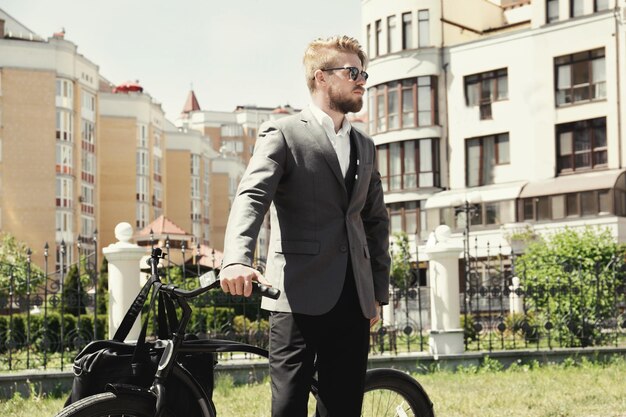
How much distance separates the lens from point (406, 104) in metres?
47.2

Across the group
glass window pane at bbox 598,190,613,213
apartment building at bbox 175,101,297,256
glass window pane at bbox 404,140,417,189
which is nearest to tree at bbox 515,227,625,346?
glass window pane at bbox 598,190,613,213

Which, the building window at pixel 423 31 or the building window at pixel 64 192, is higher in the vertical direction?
the building window at pixel 423 31

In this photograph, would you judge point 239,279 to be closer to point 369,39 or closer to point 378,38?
point 378,38

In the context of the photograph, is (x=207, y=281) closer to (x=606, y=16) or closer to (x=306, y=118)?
(x=306, y=118)

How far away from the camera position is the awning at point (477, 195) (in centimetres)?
4362

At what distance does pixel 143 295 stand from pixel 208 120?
120m

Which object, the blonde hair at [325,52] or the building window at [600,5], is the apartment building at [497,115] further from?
the blonde hair at [325,52]

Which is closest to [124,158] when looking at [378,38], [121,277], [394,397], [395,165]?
[378,38]

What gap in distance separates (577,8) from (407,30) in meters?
7.89

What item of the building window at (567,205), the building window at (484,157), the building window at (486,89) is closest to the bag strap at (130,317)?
the building window at (567,205)

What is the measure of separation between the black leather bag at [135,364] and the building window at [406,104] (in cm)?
4334

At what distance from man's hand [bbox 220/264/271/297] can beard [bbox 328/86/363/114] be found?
855mm

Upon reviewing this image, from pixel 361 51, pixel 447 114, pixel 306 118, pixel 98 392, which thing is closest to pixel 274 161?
pixel 306 118

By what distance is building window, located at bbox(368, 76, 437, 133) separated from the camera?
4697 centimetres
